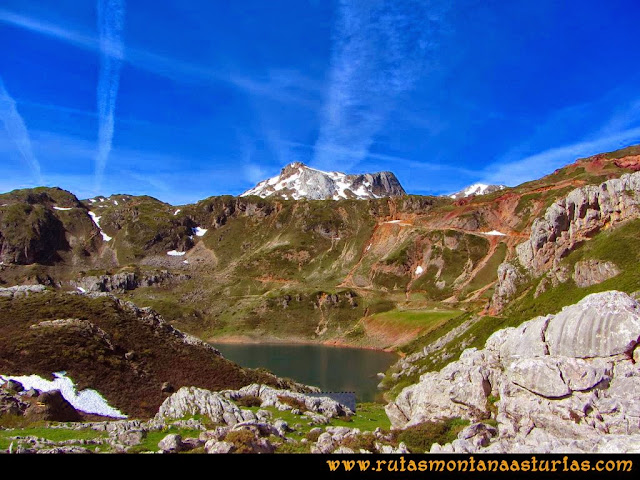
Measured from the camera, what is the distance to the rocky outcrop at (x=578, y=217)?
2397 inches

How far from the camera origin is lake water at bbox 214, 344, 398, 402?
78.5m

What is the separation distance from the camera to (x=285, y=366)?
101 metres

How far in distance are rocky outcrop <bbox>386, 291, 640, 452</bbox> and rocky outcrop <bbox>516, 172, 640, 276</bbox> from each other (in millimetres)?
46362

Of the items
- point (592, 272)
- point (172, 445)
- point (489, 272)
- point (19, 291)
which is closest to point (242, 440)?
point (172, 445)

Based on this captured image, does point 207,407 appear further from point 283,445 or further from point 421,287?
point 421,287

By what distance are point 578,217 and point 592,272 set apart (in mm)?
17358

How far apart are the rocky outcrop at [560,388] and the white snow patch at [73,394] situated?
25790 millimetres

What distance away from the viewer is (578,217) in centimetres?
6662

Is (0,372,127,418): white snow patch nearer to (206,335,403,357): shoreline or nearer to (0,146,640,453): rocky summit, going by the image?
(0,146,640,453): rocky summit

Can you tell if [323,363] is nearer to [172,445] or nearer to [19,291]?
[19,291]

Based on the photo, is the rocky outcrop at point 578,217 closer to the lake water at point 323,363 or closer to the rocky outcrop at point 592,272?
the rocky outcrop at point 592,272
